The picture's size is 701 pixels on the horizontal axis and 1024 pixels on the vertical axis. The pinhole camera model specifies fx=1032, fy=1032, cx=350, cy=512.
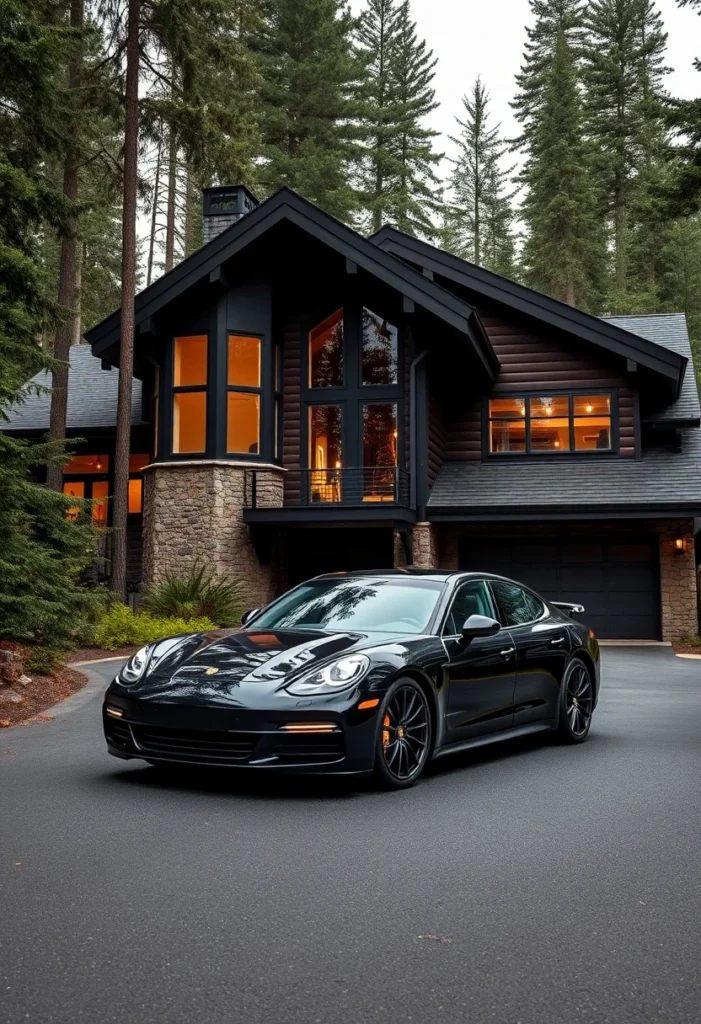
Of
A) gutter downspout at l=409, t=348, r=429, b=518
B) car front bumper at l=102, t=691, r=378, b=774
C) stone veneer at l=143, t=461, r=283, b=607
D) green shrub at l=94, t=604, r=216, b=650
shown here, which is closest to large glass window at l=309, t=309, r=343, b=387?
gutter downspout at l=409, t=348, r=429, b=518

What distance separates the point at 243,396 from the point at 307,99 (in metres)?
23.4

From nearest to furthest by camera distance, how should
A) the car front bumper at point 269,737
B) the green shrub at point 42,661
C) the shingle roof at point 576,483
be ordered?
the car front bumper at point 269,737
the green shrub at point 42,661
the shingle roof at point 576,483

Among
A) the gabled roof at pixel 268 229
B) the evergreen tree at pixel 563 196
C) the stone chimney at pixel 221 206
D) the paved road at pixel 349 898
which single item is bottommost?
the paved road at pixel 349 898

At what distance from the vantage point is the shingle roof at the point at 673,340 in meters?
23.6

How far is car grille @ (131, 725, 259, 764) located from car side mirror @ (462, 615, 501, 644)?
6.12 ft

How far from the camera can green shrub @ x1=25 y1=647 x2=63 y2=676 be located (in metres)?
11.9

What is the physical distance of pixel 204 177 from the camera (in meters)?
23.3

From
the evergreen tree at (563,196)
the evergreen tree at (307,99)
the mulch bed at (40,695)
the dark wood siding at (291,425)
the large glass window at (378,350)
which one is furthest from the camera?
the evergreen tree at (563,196)

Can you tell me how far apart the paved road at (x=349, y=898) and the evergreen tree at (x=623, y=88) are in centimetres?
4147

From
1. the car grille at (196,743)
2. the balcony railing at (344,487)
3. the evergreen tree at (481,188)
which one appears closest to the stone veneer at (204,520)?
the balcony railing at (344,487)

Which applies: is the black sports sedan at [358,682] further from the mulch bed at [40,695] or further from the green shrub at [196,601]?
the green shrub at [196,601]

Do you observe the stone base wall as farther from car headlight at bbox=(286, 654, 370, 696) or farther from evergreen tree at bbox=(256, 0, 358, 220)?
evergreen tree at bbox=(256, 0, 358, 220)

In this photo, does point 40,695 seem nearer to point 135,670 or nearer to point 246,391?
point 135,670

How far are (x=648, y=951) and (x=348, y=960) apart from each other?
1085 mm
